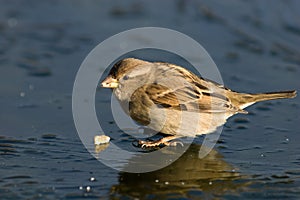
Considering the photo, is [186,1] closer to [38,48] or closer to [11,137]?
[38,48]

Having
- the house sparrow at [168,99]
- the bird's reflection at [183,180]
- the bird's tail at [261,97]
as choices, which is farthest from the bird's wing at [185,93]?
the bird's reflection at [183,180]

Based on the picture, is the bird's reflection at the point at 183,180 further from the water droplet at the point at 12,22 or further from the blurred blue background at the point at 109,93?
the water droplet at the point at 12,22

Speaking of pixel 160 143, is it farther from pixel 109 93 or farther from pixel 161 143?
pixel 109 93

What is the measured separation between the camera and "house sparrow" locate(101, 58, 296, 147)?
7.29 m

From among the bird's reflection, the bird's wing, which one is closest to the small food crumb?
the bird's wing

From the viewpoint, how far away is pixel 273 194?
611 centimetres

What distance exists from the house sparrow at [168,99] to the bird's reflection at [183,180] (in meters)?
0.47

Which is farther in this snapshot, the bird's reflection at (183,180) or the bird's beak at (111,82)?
the bird's beak at (111,82)

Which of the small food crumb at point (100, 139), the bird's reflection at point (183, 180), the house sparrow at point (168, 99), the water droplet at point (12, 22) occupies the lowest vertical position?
the bird's reflection at point (183, 180)

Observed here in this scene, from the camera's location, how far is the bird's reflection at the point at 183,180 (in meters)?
6.10

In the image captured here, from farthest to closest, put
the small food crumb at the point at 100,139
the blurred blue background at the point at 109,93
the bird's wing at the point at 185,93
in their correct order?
1. the bird's wing at the point at 185,93
2. the small food crumb at the point at 100,139
3. the blurred blue background at the point at 109,93

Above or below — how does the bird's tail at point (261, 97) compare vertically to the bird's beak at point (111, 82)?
above

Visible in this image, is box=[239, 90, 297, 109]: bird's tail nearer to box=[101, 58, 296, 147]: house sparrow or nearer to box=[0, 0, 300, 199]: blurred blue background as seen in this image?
box=[101, 58, 296, 147]: house sparrow

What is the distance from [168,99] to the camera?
7.45 meters
